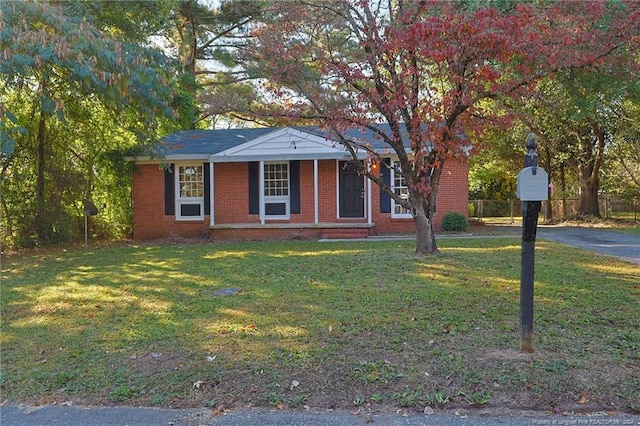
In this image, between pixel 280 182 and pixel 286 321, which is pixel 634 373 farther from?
pixel 280 182

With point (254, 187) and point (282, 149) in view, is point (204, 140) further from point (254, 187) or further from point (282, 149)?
point (282, 149)

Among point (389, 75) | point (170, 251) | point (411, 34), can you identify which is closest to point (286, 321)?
point (411, 34)

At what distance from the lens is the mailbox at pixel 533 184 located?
3826 mm

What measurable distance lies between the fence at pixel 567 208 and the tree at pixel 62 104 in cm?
1678

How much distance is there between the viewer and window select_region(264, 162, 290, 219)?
16.2m

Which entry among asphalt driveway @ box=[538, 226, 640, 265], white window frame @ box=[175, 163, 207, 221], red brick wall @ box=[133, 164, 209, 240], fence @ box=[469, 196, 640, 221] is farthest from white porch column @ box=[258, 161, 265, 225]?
fence @ box=[469, 196, 640, 221]

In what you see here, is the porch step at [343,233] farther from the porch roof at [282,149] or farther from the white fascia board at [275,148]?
the white fascia board at [275,148]

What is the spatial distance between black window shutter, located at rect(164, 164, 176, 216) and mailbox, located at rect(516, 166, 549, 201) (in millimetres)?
14281

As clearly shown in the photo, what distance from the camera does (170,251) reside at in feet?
39.8

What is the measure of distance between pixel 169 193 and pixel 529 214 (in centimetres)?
1436

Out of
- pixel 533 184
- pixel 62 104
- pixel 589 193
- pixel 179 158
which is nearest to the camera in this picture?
pixel 533 184

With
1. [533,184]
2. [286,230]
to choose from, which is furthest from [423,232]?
[286,230]

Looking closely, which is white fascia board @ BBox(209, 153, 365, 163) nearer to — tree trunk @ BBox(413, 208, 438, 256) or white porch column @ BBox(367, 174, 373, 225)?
white porch column @ BBox(367, 174, 373, 225)

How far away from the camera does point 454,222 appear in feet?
48.5
